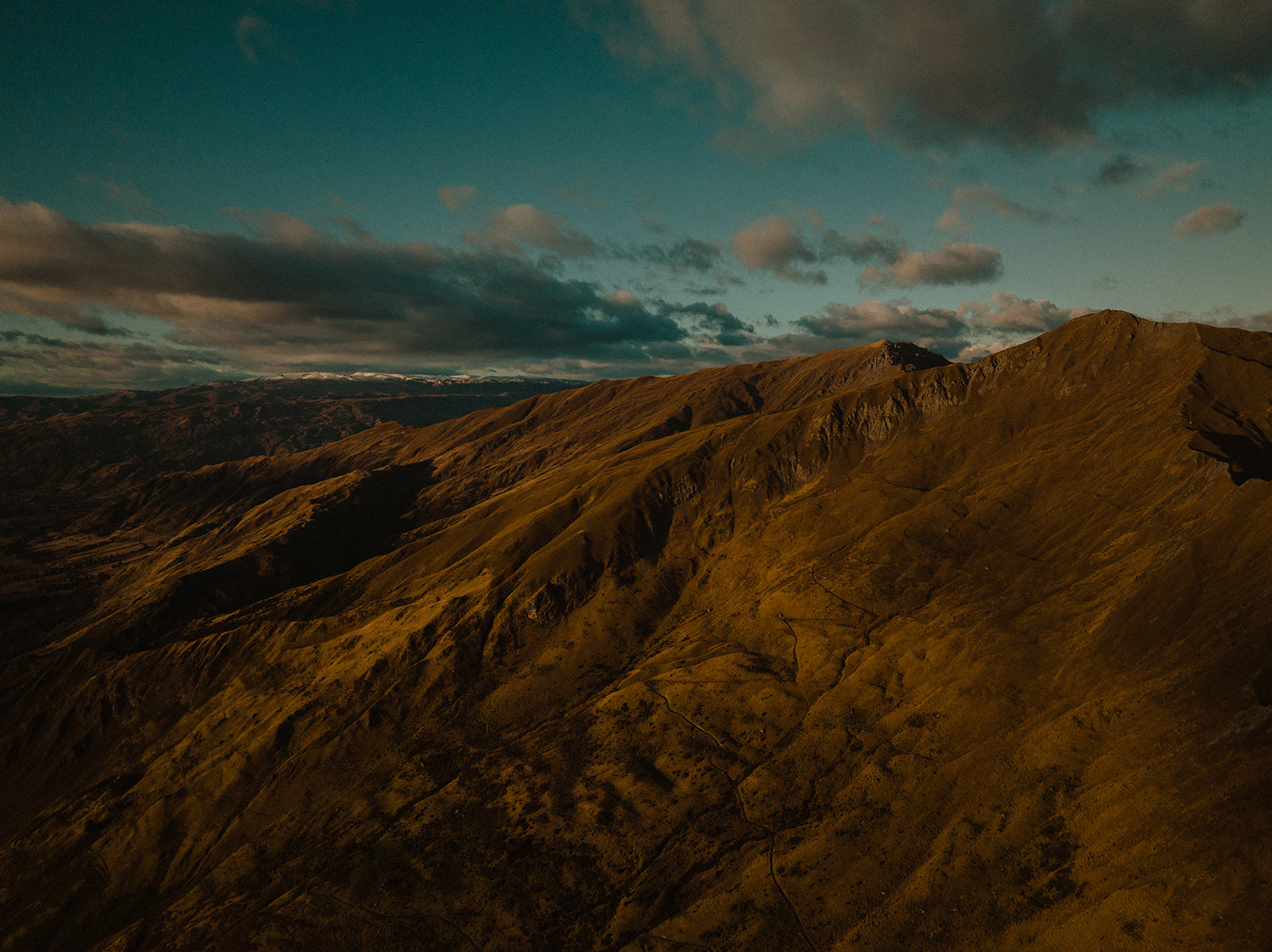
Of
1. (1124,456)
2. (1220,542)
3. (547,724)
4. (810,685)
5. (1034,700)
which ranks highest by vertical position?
(1124,456)

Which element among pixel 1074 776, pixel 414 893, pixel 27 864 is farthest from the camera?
pixel 27 864

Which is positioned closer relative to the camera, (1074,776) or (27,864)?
(1074,776)

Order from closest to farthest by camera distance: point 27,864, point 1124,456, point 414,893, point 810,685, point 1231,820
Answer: point 1231,820 → point 414,893 → point 810,685 → point 27,864 → point 1124,456

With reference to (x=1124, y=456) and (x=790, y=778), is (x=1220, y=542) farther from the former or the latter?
(x=790, y=778)

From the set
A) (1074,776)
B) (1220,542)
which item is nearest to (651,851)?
(1074,776)

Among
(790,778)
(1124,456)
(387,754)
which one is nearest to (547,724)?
(387,754)

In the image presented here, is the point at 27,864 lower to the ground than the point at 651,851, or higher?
lower

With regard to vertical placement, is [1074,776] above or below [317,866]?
above

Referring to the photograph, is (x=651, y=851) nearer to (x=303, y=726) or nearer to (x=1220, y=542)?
(x=303, y=726)

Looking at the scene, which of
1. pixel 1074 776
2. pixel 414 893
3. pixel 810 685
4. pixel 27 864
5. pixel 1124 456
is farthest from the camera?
pixel 1124 456
